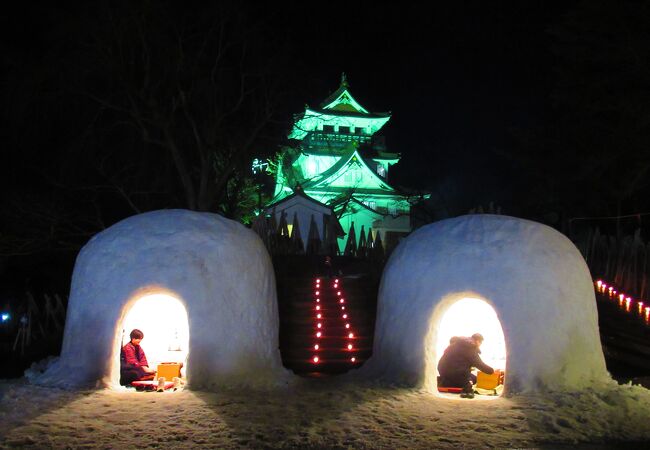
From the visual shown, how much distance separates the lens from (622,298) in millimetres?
13727

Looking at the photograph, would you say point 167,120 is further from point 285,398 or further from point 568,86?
point 285,398

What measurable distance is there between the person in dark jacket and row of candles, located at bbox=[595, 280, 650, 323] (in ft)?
21.1

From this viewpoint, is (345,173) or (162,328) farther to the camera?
(345,173)

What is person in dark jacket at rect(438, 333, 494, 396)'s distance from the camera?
7746 mm

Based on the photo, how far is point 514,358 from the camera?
7.35 m

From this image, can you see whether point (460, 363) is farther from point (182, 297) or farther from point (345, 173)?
point (345, 173)

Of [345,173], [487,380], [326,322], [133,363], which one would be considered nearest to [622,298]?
[326,322]

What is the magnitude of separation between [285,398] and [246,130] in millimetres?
12980

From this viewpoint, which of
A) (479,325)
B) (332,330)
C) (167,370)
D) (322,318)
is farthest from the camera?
(322,318)

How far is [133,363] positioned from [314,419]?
2949 mm

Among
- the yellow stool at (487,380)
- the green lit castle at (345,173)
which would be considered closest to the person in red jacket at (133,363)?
the yellow stool at (487,380)

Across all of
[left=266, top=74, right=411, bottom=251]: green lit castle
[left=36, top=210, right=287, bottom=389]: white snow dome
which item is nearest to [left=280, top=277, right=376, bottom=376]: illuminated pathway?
[left=36, top=210, right=287, bottom=389]: white snow dome

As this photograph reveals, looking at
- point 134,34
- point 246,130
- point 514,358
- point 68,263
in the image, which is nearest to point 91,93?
point 134,34

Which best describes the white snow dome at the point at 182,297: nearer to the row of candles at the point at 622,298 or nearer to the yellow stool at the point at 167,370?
the yellow stool at the point at 167,370
